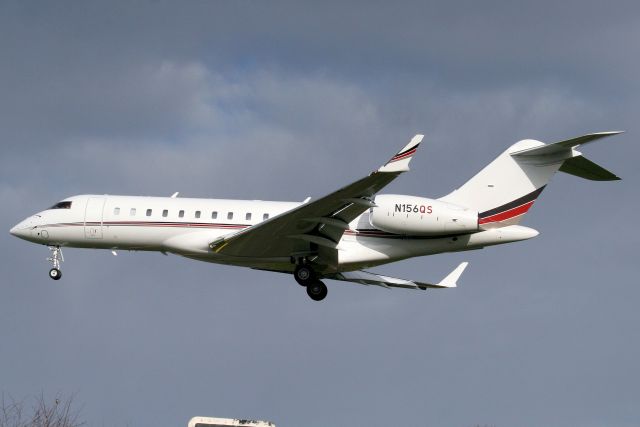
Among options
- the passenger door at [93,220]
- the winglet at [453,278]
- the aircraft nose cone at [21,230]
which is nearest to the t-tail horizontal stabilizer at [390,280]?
the winglet at [453,278]

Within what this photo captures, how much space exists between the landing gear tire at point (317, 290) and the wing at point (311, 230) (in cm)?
79

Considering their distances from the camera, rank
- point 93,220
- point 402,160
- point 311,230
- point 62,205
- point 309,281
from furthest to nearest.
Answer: point 62,205
point 93,220
point 309,281
point 311,230
point 402,160

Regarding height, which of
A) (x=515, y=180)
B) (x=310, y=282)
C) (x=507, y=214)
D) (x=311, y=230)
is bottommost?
(x=310, y=282)

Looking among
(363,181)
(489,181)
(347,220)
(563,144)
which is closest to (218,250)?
(347,220)

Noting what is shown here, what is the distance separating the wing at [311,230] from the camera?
90.9 feet

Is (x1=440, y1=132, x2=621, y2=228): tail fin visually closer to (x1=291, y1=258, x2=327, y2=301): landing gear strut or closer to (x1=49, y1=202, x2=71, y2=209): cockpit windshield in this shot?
(x1=291, y1=258, x2=327, y2=301): landing gear strut

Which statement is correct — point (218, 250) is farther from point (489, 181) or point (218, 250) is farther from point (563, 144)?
point (563, 144)

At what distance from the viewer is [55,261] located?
3334cm

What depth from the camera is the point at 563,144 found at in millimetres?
29625

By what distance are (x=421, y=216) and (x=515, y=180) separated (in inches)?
136

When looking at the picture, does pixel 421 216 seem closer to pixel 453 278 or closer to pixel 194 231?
pixel 453 278

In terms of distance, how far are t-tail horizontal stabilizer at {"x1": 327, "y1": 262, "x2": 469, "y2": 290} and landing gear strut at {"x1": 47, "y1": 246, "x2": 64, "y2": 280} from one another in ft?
27.6

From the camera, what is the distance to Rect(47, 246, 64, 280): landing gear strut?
33.3m

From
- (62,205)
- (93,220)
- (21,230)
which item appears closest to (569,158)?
(93,220)
